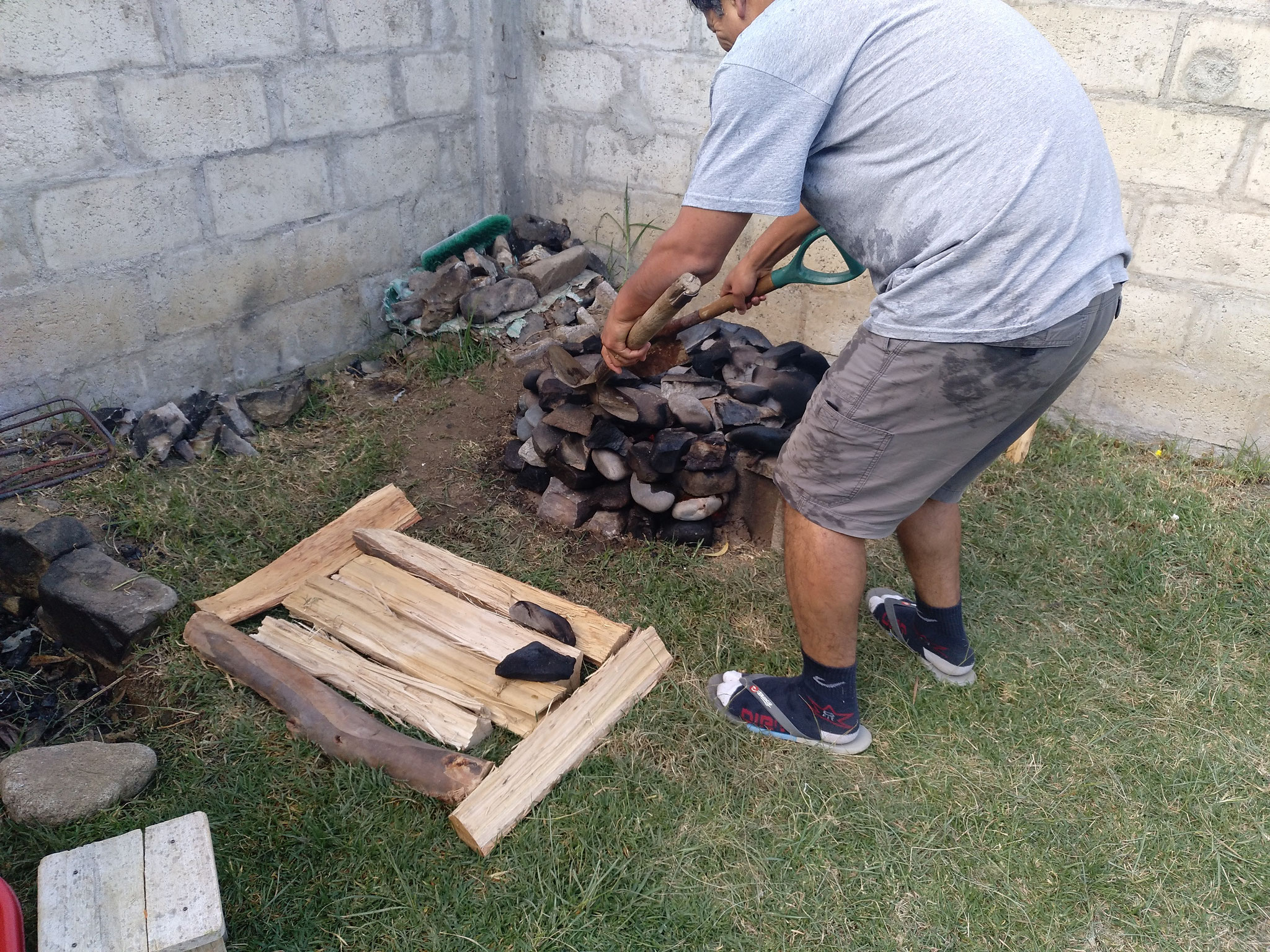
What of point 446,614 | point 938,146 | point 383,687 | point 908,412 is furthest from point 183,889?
point 938,146

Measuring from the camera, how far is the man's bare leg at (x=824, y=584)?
217 centimetres

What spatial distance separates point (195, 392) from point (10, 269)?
877mm

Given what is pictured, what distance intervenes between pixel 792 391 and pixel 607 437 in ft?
2.38

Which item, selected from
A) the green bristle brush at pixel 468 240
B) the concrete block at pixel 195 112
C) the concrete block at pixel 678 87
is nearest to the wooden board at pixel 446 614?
the concrete block at pixel 195 112

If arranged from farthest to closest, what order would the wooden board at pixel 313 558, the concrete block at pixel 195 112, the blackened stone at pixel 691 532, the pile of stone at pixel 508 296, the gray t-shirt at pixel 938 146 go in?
the pile of stone at pixel 508 296 < the concrete block at pixel 195 112 < the blackened stone at pixel 691 532 < the wooden board at pixel 313 558 < the gray t-shirt at pixel 938 146

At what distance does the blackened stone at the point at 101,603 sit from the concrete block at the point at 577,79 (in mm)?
3268

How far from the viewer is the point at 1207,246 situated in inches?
141

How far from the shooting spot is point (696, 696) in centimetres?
254

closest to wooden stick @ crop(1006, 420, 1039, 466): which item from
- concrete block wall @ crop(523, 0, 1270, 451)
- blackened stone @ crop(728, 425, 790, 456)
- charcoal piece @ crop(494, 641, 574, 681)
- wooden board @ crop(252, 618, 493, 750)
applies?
concrete block wall @ crop(523, 0, 1270, 451)

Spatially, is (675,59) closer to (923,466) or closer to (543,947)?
(923,466)

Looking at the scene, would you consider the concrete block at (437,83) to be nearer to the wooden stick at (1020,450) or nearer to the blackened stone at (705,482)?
the blackened stone at (705,482)

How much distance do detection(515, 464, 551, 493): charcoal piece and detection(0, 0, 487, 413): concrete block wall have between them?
1.58 meters

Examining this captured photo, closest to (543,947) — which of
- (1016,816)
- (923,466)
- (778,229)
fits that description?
(1016,816)

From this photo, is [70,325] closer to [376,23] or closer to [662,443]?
[376,23]
